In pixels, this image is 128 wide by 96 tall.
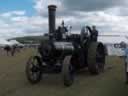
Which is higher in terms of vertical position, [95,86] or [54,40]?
[54,40]

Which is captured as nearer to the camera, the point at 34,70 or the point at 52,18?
the point at 34,70

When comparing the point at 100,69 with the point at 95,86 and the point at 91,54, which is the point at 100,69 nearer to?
the point at 91,54

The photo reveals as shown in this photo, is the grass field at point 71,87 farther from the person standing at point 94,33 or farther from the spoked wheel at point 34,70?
the person standing at point 94,33

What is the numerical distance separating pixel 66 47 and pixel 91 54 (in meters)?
1.18

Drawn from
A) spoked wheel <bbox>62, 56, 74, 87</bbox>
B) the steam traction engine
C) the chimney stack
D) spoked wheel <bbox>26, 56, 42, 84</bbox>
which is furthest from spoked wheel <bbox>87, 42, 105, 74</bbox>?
spoked wheel <bbox>26, 56, 42, 84</bbox>

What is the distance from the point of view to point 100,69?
12.7m

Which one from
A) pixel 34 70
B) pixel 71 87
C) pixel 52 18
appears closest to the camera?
pixel 71 87

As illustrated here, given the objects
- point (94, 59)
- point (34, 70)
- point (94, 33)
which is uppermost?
point (94, 33)

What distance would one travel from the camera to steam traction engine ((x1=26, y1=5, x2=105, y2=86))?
416 inches

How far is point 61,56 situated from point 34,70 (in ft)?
3.57

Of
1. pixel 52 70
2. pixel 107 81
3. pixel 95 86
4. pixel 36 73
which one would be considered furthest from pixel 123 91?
pixel 36 73

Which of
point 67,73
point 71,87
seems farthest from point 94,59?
point 71,87

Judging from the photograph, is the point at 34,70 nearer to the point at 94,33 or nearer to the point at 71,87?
the point at 71,87

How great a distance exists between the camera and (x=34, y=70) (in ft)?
36.0
